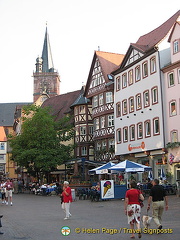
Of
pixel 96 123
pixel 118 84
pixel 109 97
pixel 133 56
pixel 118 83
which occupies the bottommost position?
pixel 96 123

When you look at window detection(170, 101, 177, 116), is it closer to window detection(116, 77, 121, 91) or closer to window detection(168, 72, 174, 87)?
window detection(168, 72, 174, 87)

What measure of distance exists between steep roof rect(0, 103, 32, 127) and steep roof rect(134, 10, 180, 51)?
6776 cm

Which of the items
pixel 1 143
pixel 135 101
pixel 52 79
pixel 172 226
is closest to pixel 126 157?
pixel 135 101

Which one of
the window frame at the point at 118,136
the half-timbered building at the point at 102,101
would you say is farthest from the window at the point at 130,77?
the window frame at the point at 118,136

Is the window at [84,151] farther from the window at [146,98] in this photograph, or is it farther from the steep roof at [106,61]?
the window at [146,98]

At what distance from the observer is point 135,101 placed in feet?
131

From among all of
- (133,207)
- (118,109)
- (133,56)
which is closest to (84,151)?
(118,109)

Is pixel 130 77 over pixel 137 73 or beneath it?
beneath

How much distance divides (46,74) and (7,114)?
25.7 metres

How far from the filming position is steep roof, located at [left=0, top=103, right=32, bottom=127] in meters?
107

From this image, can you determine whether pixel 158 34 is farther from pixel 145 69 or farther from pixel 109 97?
pixel 109 97

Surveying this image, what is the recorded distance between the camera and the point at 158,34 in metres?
40.6

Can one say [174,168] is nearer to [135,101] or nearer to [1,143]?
[135,101]

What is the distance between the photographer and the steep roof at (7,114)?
107m
